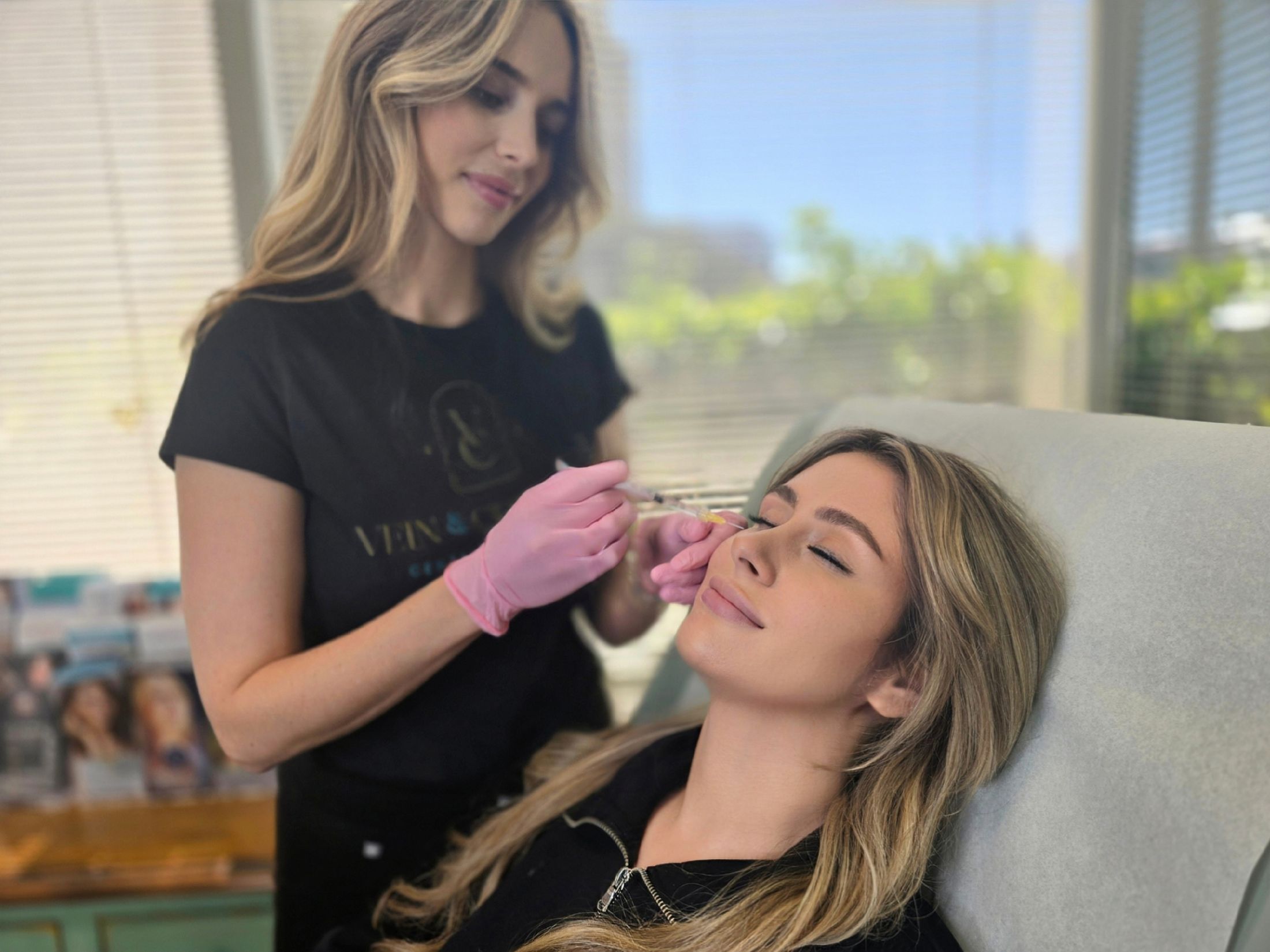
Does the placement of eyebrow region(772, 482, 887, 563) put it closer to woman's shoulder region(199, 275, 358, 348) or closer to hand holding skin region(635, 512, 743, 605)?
hand holding skin region(635, 512, 743, 605)

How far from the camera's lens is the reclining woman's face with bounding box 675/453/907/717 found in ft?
2.70

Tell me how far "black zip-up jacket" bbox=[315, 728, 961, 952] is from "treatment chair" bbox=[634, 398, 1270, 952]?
0.12 meters

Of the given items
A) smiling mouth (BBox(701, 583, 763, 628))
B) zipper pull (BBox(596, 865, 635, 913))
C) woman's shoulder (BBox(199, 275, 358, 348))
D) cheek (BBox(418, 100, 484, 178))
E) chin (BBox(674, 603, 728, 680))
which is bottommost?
zipper pull (BBox(596, 865, 635, 913))

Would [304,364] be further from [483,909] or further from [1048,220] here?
[1048,220]

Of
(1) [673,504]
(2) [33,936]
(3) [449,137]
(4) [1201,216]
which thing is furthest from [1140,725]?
(2) [33,936]

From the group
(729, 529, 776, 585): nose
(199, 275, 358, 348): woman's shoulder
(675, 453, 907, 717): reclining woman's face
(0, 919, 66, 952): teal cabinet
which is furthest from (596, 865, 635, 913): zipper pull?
(0, 919, 66, 952): teal cabinet

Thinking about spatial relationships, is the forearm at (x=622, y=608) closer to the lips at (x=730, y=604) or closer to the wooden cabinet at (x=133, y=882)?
the lips at (x=730, y=604)

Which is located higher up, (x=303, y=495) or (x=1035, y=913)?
(x=303, y=495)

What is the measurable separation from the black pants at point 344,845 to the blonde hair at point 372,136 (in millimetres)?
617

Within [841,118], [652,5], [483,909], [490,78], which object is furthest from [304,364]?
[841,118]

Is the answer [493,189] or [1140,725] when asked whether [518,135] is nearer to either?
[493,189]

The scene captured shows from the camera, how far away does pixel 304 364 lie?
3.28ft

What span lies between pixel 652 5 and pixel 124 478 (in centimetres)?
136

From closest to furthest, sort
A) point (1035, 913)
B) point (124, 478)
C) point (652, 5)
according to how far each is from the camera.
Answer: point (1035, 913), point (124, 478), point (652, 5)
